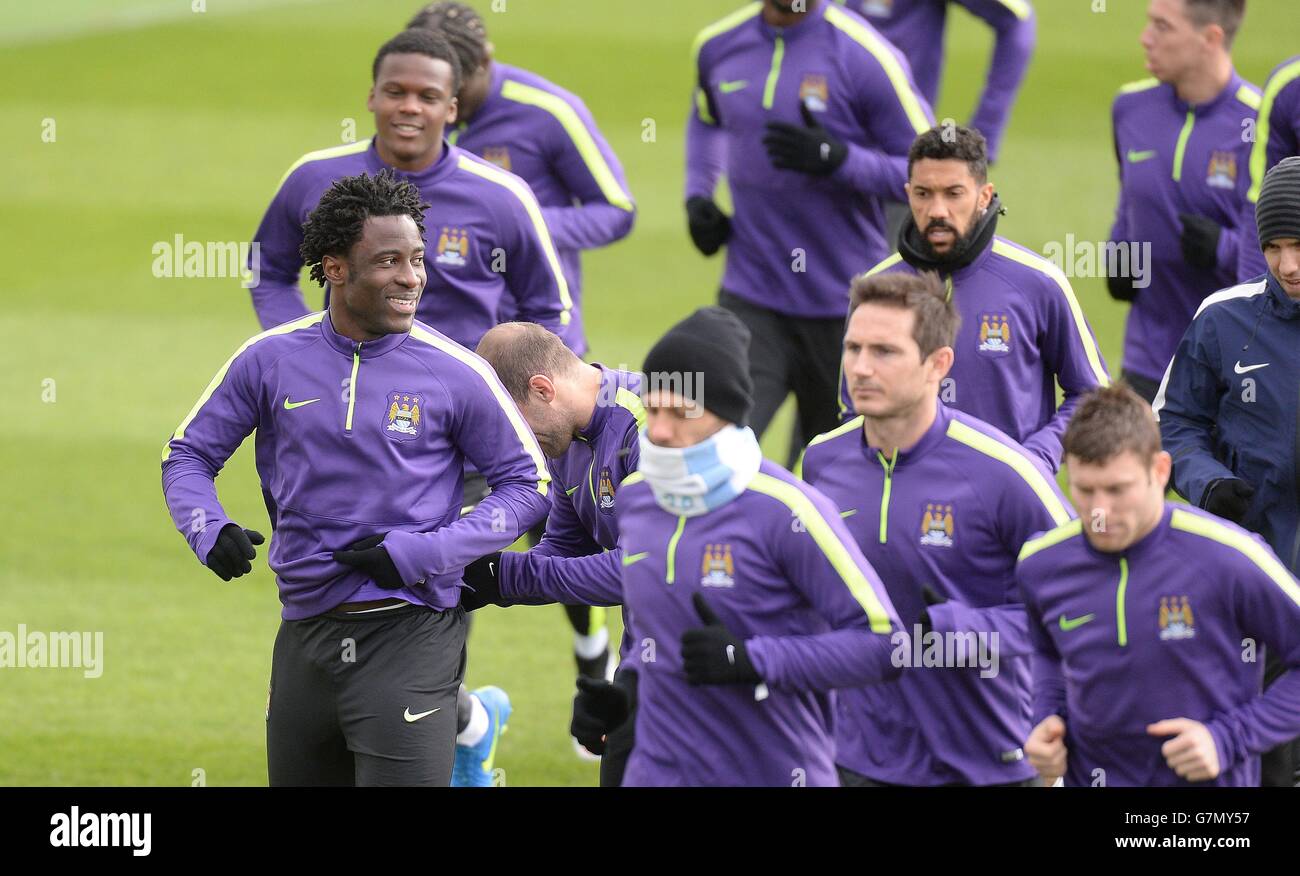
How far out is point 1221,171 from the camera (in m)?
7.57

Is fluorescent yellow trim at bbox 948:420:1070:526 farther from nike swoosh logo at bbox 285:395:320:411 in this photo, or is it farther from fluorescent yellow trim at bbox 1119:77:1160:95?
fluorescent yellow trim at bbox 1119:77:1160:95

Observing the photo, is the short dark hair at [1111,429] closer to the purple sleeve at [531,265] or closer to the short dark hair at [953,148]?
the short dark hair at [953,148]

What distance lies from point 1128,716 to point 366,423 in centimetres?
198

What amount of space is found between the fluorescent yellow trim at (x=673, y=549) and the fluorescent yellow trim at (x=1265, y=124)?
132 inches

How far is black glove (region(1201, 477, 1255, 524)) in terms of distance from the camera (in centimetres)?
499

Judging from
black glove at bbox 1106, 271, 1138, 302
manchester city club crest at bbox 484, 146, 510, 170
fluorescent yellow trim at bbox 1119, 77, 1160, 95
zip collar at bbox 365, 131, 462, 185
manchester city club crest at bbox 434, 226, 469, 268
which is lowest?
black glove at bbox 1106, 271, 1138, 302

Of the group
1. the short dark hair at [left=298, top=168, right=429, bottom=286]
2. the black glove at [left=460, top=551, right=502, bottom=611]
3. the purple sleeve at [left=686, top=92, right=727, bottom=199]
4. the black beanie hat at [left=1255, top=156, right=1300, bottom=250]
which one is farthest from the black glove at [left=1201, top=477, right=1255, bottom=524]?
the purple sleeve at [left=686, top=92, right=727, bottom=199]

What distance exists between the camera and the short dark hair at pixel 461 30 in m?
7.28

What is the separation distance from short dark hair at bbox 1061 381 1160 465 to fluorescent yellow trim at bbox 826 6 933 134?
3282mm

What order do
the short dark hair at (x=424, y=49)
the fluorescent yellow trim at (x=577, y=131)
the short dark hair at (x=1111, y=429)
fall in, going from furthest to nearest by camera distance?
the fluorescent yellow trim at (x=577, y=131)
the short dark hair at (x=424, y=49)
the short dark hair at (x=1111, y=429)

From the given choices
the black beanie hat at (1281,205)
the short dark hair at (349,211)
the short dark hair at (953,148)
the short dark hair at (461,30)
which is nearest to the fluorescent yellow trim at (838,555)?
the short dark hair at (349,211)

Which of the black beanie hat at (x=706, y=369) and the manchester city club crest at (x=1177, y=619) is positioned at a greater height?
the black beanie hat at (x=706, y=369)

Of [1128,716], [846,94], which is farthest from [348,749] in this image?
[846,94]
